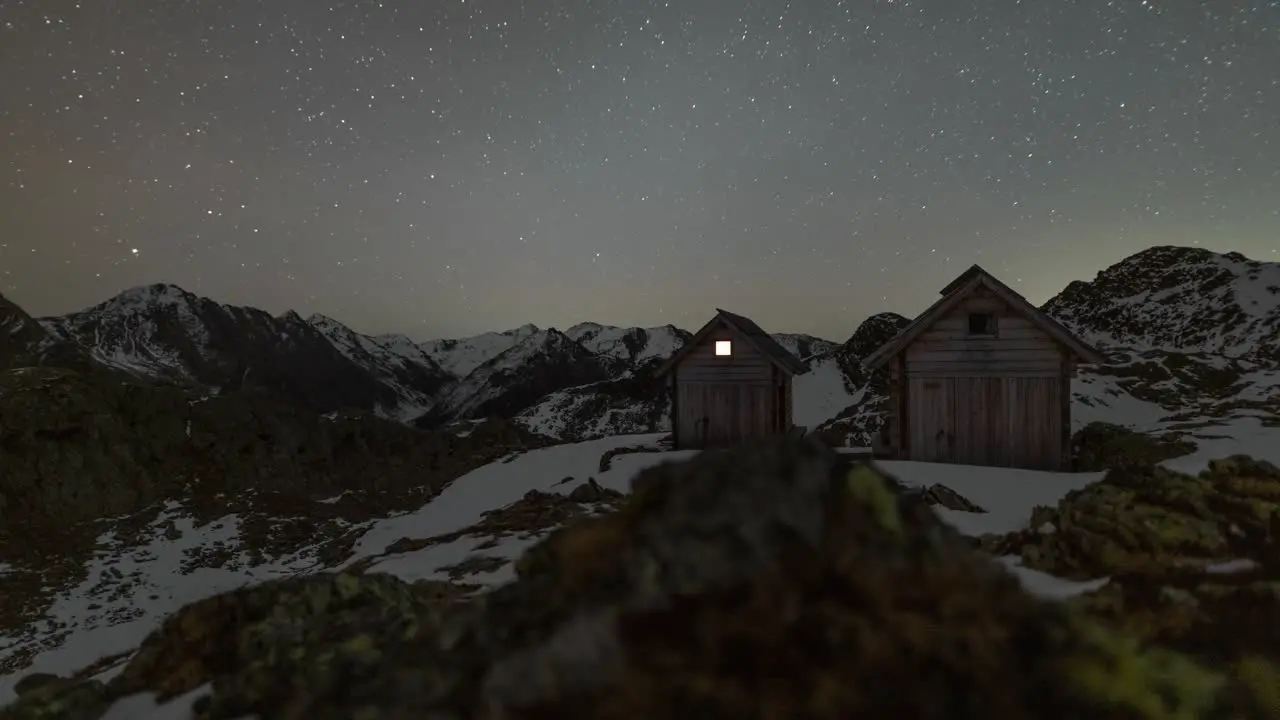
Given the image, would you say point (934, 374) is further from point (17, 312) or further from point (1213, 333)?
point (1213, 333)

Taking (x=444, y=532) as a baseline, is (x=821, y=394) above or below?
above

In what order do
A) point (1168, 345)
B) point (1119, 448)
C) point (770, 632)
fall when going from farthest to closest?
point (1168, 345), point (1119, 448), point (770, 632)

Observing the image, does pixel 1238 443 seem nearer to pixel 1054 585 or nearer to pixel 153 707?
pixel 1054 585

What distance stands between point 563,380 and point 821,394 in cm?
11904

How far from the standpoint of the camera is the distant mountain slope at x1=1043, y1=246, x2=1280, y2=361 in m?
92.2

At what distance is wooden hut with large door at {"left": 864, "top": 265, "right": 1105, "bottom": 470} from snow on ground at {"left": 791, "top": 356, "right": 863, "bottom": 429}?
61082mm

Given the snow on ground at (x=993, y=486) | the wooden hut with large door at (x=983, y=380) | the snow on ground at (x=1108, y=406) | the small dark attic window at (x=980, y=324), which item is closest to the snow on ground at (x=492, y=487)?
the snow on ground at (x=993, y=486)

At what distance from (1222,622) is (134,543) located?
114 feet

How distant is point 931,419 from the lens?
1700 centimetres

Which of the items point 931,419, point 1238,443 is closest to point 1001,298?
point 931,419

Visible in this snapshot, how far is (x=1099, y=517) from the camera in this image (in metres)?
6.01

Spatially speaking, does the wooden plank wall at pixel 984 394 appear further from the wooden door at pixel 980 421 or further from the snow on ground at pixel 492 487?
the snow on ground at pixel 492 487

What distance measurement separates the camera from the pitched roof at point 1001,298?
1570cm

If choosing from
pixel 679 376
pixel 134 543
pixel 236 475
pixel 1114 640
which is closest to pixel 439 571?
pixel 1114 640
